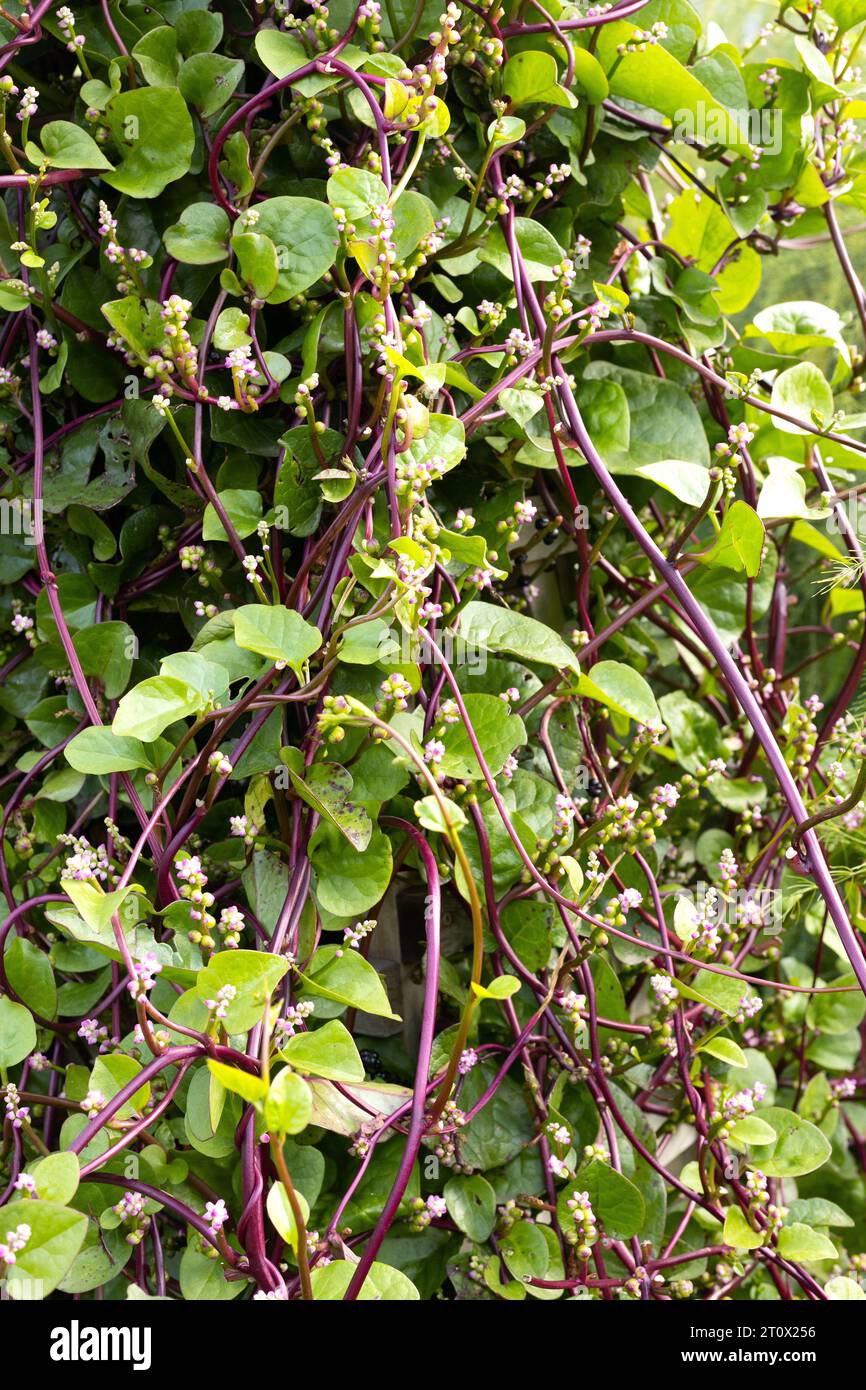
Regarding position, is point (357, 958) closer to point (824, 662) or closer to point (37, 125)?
point (37, 125)

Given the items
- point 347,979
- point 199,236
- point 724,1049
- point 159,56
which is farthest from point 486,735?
point 159,56

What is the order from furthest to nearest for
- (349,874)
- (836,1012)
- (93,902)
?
1. (836,1012)
2. (349,874)
3. (93,902)

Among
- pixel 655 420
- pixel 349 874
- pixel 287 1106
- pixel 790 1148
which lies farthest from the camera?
pixel 655 420

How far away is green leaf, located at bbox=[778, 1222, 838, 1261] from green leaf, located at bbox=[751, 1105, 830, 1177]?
39 mm

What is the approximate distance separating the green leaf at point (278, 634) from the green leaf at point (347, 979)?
178mm

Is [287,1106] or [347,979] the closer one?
[287,1106]

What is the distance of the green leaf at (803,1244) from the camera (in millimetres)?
750

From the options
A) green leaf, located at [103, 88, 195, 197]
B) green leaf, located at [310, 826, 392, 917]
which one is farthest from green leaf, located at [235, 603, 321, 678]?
green leaf, located at [103, 88, 195, 197]

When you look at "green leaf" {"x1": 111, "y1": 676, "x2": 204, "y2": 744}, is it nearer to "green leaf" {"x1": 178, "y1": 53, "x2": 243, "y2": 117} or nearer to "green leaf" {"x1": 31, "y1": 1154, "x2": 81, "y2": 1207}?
"green leaf" {"x1": 31, "y1": 1154, "x2": 81, "y2": 1207}

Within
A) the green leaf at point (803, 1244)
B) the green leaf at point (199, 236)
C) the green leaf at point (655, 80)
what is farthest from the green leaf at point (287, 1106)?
the green leaf at point (655, 80)

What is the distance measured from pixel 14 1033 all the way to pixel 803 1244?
1.79ft

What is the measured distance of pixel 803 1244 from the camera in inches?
29.8

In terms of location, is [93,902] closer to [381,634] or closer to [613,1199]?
[381,634]

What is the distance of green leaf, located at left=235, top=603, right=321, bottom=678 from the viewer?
25.6 inches
